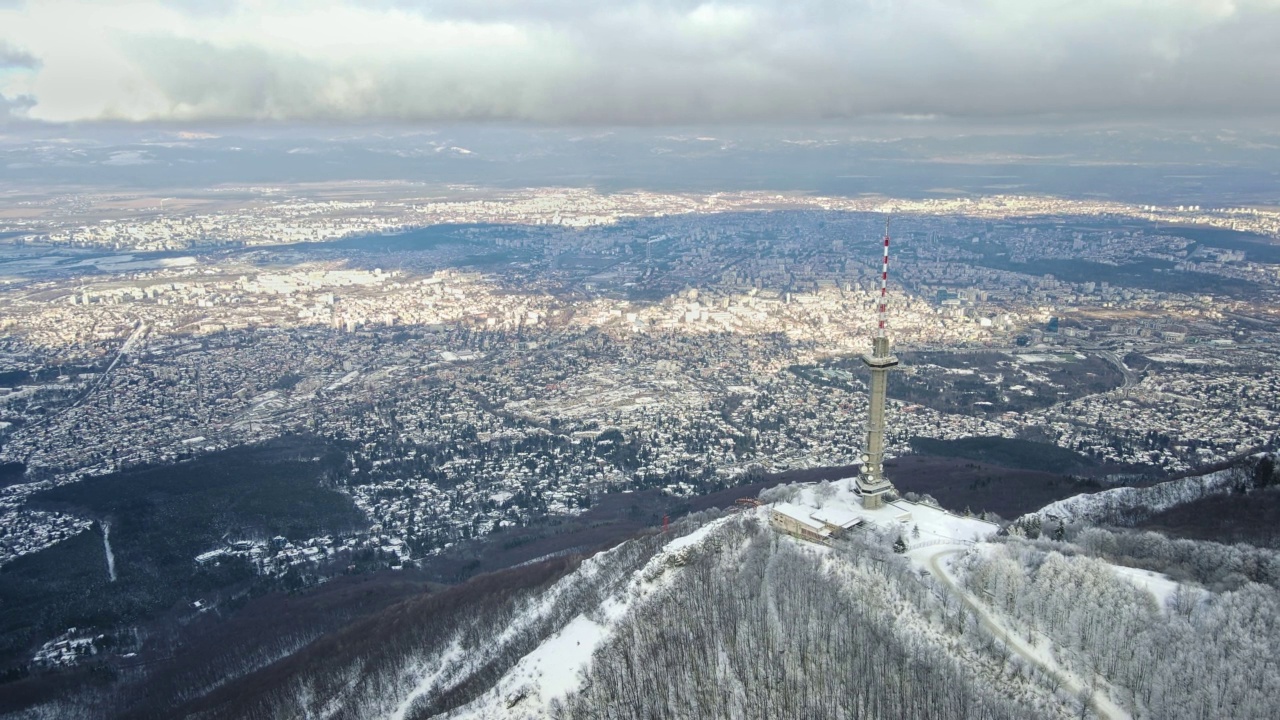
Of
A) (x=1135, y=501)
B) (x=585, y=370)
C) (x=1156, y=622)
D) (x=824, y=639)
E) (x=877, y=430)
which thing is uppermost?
(x=877, y=430)

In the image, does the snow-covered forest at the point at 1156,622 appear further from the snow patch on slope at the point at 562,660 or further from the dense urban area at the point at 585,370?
the dense urban area at the point at 585,370

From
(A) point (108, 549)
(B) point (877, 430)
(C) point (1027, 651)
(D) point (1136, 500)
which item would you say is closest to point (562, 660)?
(C) point (1027, 651)

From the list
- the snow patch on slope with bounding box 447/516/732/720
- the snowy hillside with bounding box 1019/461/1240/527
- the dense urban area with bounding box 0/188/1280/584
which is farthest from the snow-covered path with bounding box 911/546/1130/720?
the dense urban area with bounding box 0/188/1280/584

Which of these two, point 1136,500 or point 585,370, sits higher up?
point 1136,500

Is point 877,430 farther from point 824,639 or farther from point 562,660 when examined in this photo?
point 562,660

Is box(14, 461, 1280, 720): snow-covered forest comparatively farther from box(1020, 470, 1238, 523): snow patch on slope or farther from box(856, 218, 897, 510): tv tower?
box(1020, 470, 1238, 523): snow patch on slope

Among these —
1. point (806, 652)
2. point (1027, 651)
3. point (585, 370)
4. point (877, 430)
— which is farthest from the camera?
point (585, 370)

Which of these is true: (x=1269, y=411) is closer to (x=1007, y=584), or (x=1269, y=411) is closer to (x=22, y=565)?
(x=1007, y=584)
